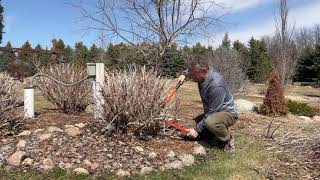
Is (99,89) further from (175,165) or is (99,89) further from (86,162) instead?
(175,165)

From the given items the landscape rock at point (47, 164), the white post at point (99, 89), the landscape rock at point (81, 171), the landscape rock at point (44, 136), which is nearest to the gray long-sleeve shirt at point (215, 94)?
the white post at point (99, 89)

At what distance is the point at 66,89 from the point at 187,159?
3272 mm

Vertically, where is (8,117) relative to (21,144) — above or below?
above

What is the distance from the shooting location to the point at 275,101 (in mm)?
13164

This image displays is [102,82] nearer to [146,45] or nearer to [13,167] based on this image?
[13,167]

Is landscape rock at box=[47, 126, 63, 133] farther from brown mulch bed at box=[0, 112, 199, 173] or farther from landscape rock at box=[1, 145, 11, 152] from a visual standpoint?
landscape rock at box=[1, 145, 11, 152]

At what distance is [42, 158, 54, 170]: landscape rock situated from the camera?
16.3 ft

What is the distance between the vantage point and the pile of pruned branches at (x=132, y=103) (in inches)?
232

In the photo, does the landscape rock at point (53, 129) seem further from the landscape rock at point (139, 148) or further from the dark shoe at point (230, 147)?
the dark shoe at point (230, 147)

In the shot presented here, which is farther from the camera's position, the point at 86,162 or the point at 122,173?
the point at 86,162

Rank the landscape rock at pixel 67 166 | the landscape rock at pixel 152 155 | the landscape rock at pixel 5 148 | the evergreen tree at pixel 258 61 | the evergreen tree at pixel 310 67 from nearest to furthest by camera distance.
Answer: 1. the landscape rock at pixel 67 166
2. the landscape rock at pixel 5 148
3. the landscape rock at pixel 152 155
4. the evergreen tree at pixel 258 61
5. the evergreen tree at pixel 310 67

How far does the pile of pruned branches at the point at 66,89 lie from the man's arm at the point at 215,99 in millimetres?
2639

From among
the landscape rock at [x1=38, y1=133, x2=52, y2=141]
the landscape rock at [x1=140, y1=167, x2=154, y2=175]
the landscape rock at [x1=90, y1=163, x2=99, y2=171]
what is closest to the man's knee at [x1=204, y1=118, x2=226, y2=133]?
the landscape rock at [x1=140, y1=167, x2=154, y2=175]

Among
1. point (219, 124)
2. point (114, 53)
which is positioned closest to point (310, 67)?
point (114, 53)
